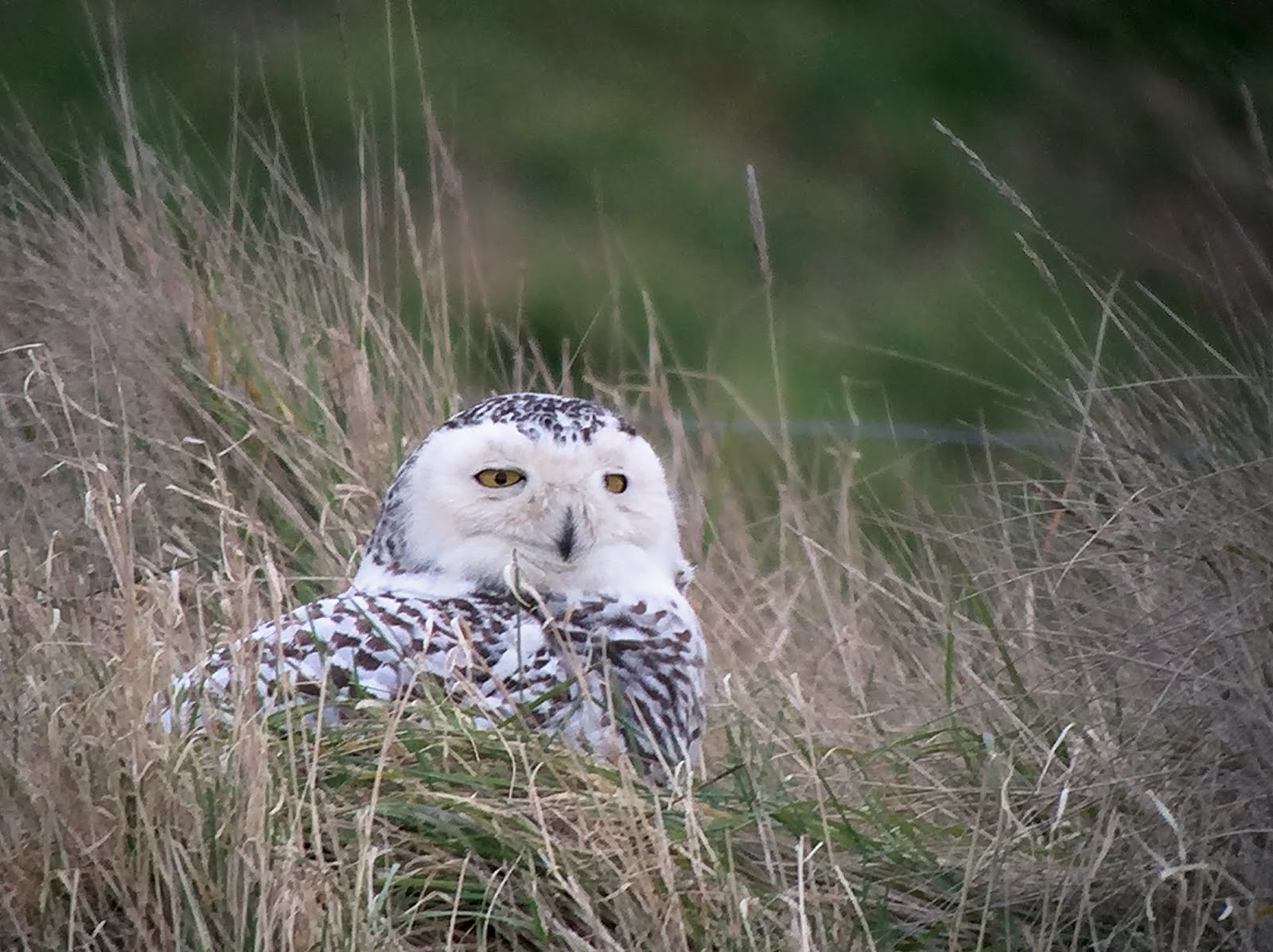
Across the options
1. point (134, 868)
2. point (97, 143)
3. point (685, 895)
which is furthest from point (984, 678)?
point (97, 143)

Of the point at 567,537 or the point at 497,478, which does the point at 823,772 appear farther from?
the point at 497,478

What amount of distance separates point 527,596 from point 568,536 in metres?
0.08

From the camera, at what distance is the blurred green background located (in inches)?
496

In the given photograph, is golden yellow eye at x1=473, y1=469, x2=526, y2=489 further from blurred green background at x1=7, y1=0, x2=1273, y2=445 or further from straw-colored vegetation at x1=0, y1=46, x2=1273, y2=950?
blurred green background at x1=7, y1=0, x2=1273, y2=445

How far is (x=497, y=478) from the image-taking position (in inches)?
96.7

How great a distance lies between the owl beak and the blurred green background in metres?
7.95

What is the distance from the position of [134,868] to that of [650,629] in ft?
2.38

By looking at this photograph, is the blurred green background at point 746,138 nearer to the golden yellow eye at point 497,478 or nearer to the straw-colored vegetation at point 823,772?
the golden yellow eye at point 497,478

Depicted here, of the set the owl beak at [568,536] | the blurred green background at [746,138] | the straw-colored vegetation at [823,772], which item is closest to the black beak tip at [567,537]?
the owl beak at [568,536]

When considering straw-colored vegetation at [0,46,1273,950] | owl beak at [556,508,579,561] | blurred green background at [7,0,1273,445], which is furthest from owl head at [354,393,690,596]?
blurred green background at [7,0,1273,445]

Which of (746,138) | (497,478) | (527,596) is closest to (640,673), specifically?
(527,596)

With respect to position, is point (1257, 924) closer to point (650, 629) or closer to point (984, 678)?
point (984, 678)

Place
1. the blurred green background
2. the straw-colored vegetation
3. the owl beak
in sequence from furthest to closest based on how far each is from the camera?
the blurred green background → the owl beak → the straw-colored vegetation

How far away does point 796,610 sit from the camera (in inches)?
118
